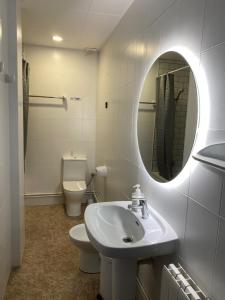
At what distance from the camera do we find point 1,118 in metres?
1.70

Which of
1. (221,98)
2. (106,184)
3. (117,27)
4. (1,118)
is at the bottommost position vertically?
(106,184)

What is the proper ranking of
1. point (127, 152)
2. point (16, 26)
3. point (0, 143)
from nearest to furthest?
point (0, 143)
point (16, 26)
point (127, 152)

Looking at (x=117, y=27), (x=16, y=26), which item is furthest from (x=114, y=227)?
(x=117, y=27)

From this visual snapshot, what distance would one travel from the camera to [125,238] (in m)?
1.64

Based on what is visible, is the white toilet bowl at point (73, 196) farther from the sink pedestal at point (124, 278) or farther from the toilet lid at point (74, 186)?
the sink pedestal at point (124, 278)

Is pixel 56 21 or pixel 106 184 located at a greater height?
pixel 56 21

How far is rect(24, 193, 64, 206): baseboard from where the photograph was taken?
372 cm

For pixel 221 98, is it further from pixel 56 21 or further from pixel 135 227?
pixel 56 21

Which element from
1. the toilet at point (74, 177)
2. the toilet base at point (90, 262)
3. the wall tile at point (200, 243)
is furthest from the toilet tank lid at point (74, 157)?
the wall tile at point (200, 243)

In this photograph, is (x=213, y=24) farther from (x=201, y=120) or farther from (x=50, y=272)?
(x=50, y=272)

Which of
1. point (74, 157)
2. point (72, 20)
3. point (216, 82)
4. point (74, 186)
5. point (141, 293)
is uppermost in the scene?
point (72, 20)

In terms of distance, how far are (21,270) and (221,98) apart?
7.26 feet

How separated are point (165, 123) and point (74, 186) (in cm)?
221

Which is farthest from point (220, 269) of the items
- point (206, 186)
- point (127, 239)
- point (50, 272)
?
point (50, 272)
